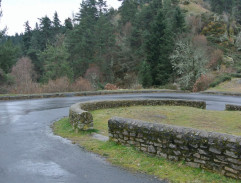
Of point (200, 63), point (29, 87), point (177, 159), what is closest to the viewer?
point (177, 159)

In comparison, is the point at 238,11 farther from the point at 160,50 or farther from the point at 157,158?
the point at 157,158

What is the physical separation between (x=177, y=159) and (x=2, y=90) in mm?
28760

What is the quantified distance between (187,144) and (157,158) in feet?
3.25

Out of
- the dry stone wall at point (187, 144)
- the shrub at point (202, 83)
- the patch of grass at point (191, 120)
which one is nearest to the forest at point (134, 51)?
the shrub at point (202, 83)

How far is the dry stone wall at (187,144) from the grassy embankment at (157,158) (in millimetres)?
167

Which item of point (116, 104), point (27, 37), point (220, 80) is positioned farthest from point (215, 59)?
point (27, 37)

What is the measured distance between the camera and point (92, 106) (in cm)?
1485

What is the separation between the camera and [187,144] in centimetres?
577

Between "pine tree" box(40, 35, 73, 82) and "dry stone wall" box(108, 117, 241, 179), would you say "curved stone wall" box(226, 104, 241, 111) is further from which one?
"pine tree" box(40, 35, 73, 82)

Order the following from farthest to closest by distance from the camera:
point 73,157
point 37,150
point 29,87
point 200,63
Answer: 1. point 200,63
2. point 29,87
3. point 37,150
4. point 73,157

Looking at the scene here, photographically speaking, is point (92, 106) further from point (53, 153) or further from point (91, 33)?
point (91, 33)

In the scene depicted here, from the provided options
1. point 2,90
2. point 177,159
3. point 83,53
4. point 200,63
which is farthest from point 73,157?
point 83,53

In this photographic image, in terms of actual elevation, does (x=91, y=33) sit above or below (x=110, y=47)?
above

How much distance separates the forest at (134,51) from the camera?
35.7m
